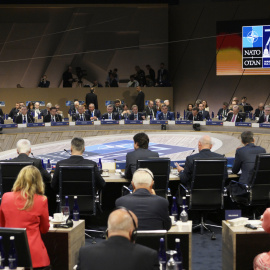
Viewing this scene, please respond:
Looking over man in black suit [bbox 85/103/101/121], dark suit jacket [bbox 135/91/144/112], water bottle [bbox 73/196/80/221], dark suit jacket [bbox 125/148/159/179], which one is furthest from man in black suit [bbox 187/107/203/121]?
water bottle [bbox 73/196/80/221]

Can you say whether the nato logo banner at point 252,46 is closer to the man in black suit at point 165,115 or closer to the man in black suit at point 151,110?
the man in black suit at point 151,110

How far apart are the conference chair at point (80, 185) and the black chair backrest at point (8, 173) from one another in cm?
54

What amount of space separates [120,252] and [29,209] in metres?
1.47

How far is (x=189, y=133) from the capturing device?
41.2 feet

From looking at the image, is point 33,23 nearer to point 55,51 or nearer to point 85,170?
point 55,51

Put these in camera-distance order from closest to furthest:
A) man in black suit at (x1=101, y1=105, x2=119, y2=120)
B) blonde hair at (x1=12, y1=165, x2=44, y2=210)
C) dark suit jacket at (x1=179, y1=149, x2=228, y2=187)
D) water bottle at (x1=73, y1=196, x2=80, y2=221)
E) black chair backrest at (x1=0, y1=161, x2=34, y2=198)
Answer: blonde hair at (x1=12, y1=165, x2=44, y2=210) < water bottle at (x1=73, y1=196, x2=80, y2=221) < black chair backrest at (x1=0, y1=161, x2=34, y2=198) < dark suit jacket at (x1=179, y1=149, x2=228, y2=187) < man in black suit at (x1=101, y1=105, x2=119, y2=120)

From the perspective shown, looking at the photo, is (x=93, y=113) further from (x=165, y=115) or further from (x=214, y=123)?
(x=214, y=123)

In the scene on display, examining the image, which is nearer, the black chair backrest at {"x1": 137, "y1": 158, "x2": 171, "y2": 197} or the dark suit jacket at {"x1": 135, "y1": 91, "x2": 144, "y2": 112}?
the black chair backrest at {"x1": 137, "y1": 158, "x2": 171, "y2": 197}

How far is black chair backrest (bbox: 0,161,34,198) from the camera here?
6.34m

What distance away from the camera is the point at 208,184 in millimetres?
6621

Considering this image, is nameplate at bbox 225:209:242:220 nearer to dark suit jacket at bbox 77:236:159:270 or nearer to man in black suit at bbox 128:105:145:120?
dark suit jacket at bbox 77:236:159:270

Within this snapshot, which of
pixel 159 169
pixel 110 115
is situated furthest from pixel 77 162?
pixel 110 115

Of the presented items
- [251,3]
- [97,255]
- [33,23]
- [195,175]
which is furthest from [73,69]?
[97,255]

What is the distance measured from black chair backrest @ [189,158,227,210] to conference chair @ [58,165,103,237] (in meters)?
1.22
